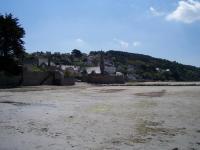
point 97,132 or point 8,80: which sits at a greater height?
point 8,80

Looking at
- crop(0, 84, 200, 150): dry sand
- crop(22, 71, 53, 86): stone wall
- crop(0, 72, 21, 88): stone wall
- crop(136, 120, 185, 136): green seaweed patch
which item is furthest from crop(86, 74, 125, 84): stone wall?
crop(136, 120, 185, 136): green seaweed patch

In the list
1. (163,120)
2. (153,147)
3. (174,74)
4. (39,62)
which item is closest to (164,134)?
(153,147)

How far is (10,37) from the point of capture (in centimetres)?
5322

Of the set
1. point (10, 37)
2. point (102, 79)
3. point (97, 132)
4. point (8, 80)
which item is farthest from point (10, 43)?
point (97, 132)

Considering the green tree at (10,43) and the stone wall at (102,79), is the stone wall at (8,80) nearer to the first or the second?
the green tree at (10,43)

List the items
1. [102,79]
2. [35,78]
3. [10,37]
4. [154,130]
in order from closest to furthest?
[154,130] → [10,37] → [35,78] → [102,79]

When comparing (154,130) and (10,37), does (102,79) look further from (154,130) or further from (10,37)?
(154,130)

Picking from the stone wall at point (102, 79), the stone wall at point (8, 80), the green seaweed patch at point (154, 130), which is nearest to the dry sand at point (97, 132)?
the green seaweed patch at point (154, 130)

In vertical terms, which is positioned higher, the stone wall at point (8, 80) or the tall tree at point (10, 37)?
the tall tree at point (10, 37)

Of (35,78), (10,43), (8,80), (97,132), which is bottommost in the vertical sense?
(97,132)

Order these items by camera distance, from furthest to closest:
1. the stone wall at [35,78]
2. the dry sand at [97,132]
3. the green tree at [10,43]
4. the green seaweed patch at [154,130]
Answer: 1. the stone wall at [35,78]
2. the green tree at [10,43]
3. the green seaweed patch at [154,130]
4. the dry sand at [97,132]

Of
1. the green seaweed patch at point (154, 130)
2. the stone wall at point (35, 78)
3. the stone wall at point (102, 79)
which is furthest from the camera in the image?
the stone wall at point (102, 79)

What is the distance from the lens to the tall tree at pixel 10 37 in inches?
2084

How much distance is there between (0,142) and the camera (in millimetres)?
11188
